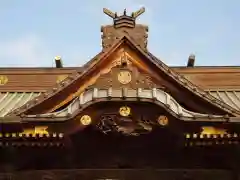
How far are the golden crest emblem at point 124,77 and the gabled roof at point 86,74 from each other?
0.75 m

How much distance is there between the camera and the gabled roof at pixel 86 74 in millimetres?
9375

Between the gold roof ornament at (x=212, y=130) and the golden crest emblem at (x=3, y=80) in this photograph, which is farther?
the golden crest emblem at (x=3, y=80)

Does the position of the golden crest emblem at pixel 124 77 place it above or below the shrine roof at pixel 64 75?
below

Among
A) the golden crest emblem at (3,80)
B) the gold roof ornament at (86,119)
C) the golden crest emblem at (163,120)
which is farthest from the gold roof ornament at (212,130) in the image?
the golden crest emblem at (3,80)

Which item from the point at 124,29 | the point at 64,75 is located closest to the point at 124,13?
the point at 124,29

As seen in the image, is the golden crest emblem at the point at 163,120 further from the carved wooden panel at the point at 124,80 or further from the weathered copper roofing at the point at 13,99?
the weathered copper roofing at the point at 13,99

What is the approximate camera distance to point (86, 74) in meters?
9.97

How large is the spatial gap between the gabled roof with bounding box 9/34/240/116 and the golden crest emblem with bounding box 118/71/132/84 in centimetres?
75

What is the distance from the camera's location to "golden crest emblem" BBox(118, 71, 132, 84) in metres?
9.34

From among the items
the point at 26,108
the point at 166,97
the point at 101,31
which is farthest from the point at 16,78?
the point at 166,97

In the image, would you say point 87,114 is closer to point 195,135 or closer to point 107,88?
point 107,88

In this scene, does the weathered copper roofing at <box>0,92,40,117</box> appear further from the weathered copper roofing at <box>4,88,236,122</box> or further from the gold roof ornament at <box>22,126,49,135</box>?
the weathered copper roofing at <box>4,88,236,122</box>

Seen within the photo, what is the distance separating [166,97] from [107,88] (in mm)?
1028

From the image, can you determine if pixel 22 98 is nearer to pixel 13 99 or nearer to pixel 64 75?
pixel 13 99
